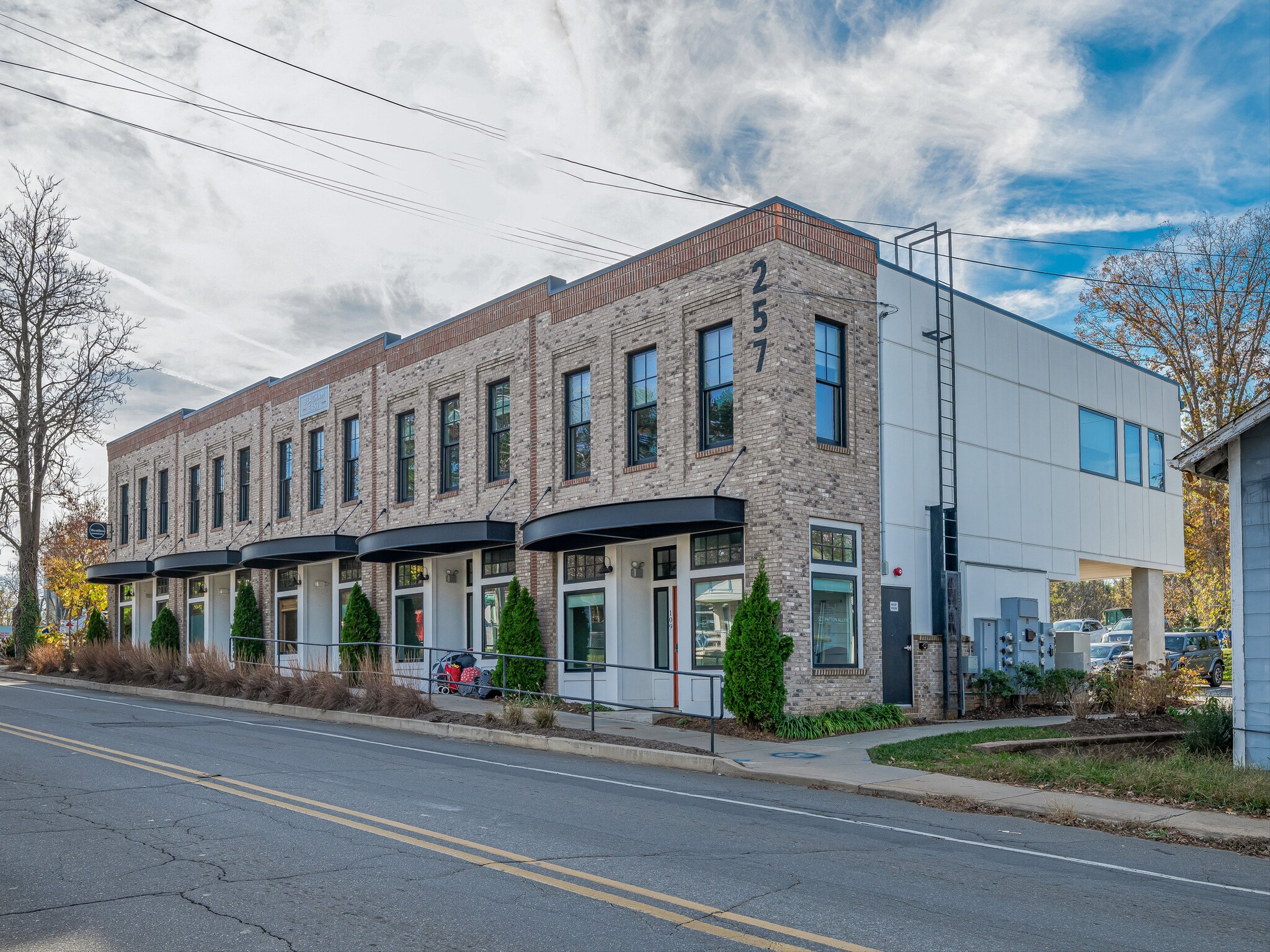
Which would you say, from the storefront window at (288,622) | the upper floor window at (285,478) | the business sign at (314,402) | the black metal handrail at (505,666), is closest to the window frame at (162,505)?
the black metal handrail at (505,666)

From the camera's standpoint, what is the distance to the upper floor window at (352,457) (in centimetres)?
2961

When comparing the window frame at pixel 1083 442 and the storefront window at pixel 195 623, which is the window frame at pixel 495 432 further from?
the storefront window at pixel 195 623

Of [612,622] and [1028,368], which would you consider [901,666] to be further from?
[1028,368]

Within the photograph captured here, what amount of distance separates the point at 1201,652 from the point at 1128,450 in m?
12.4

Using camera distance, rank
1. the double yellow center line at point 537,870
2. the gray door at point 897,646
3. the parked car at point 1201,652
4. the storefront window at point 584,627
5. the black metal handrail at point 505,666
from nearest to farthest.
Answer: the double yellow center line at point 537,870 → the black metal handrail at point 505,666 → the gray door at point 897,646 → the storefront window at point 584,627 → the parked car at point 1201,652

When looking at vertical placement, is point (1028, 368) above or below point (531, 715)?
above

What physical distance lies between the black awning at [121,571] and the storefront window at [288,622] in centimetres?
679

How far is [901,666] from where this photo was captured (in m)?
20.3

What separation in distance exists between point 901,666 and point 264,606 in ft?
65.8

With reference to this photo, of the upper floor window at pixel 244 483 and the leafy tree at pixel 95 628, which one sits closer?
the upper floor window at pixel 244 483

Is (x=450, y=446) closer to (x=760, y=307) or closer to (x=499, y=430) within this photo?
(x=499, y=430)

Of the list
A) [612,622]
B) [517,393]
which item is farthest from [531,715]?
[517,393]

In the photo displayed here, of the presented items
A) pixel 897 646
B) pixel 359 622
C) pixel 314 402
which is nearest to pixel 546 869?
pixel 897 646

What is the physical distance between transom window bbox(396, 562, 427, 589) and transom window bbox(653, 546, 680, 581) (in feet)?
24.1
